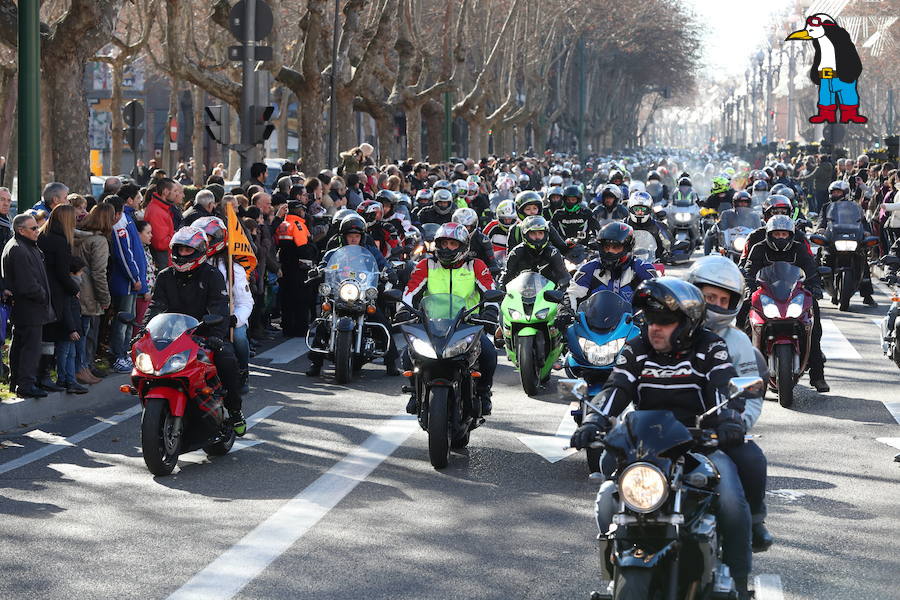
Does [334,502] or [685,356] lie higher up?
[685,356]

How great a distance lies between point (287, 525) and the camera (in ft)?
28.0

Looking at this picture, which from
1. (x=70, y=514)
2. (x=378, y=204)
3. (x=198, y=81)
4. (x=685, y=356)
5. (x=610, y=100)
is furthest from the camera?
(x=610, y=100)

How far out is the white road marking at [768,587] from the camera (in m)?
7.00

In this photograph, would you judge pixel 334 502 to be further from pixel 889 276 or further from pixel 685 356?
pixel 889 276

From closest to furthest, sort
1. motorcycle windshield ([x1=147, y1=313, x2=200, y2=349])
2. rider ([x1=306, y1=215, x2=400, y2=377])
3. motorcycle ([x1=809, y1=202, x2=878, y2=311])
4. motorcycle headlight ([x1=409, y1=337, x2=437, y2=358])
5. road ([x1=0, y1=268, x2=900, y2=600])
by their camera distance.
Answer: road ([x1=0, y1=268, x2=900, y2=600]) < motorcycle windshield ([x1=147, y1=313, x2=200, y2=349]) < motorcycle headlight ([x1=409, y1=337, x2=437, y2=358]) < rider ([x1=306, y1=215, x2=400, y2=377]) < motorcycle ([x1=809, y1=202, x2=878, y2=311])

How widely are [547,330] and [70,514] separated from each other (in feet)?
19.2

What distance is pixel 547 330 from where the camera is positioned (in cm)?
1383

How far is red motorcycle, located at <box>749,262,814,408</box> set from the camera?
43.1 feet

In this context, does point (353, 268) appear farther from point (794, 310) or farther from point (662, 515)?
point (662, 515)

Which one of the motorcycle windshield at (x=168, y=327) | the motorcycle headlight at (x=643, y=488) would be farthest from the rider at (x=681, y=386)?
the motorcycle windshield at (x=168, y=327)

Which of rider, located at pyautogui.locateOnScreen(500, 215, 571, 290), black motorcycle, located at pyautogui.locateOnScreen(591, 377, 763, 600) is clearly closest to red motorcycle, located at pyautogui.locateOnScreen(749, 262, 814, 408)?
rider, located at pyautogui.locateOnScreen(500, 215, 571, 290)

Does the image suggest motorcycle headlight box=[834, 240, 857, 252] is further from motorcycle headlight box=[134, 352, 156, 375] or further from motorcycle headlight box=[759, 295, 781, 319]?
motorcycle headlight box=[134, 352, 156, 375]

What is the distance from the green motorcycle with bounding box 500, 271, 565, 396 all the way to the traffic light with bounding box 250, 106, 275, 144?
8.22 meters

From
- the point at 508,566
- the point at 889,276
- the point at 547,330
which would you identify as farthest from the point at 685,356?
the point at 889,276
